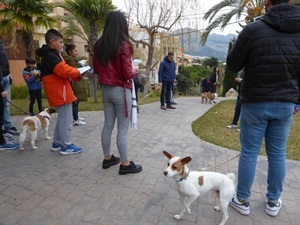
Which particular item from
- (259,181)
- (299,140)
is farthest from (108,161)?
(299,140)

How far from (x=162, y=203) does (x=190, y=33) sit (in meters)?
15.7

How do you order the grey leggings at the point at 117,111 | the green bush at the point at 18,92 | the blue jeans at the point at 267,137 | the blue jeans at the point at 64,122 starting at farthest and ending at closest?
the green bush at the point at 18,92, the blue jeans at the point at 64,122, the grey leggings at the point at 117,111, the blue jeans at the point at 267,137

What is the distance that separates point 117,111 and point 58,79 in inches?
42.4

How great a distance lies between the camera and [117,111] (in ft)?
10.3

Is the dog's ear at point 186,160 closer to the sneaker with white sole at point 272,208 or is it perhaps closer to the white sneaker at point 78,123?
the sneaker with white sole at point 272,208

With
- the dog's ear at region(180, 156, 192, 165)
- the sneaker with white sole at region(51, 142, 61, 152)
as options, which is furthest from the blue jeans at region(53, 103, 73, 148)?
the dog's ear at region(180, 156, 192, 165)

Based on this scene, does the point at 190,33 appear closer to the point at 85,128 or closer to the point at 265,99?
the point at 85,128

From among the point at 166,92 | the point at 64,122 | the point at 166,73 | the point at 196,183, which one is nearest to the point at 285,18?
the point at 196,183

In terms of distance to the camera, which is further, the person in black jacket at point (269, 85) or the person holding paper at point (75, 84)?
the person holding paper at point (75, 84)

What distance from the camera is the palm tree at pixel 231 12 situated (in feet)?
38.5

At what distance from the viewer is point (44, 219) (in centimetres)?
238

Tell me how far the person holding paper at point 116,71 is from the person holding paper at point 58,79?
53cm

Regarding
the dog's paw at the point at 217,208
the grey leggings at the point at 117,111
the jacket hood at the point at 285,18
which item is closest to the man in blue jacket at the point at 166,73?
the grey leggings at the point at 117,111

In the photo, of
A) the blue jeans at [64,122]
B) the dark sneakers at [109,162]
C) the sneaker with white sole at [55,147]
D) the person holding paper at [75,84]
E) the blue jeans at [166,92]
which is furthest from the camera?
the blue jeans at [166,92]
